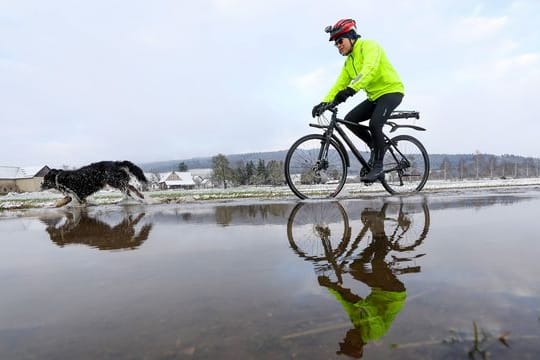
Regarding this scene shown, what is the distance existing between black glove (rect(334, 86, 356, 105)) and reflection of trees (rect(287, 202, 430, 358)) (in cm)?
209

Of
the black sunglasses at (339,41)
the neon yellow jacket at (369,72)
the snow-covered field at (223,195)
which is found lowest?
the snow-covered field at (223,195)

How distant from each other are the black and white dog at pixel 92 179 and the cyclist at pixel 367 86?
6937 mm

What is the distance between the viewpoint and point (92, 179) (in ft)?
30.9

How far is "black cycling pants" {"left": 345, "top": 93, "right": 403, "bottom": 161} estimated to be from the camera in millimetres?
5273

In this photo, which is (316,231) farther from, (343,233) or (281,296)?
(281,296)

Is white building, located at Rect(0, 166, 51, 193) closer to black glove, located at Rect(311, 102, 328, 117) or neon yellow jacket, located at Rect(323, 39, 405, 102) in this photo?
black glove, located at Rect(311, 102, 328, 117)

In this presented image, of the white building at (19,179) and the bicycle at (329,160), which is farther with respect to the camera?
the white building at (19,179)

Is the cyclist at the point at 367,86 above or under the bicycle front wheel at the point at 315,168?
above

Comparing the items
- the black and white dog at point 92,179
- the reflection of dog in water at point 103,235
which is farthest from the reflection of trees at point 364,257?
the black and white dog at point 92,179

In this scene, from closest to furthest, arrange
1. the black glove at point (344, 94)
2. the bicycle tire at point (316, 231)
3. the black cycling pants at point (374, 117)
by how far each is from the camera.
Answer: the bicycle tire at point (316, 231)
the black glove at point (344, 94)
the black cycling pants at point (374, 117)

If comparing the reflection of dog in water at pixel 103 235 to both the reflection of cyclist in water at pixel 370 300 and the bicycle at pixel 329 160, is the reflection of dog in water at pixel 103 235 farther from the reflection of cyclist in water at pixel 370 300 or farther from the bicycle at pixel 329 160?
the bicycle at pixel 329 160

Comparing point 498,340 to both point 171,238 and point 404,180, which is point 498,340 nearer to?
point 171,238

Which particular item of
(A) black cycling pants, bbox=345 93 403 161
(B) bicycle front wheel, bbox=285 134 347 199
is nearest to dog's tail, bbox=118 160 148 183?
(B) bicycle front wheel, bbox=285 134 347 199

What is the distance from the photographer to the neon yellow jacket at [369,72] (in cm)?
480
